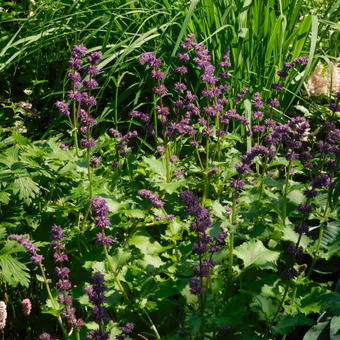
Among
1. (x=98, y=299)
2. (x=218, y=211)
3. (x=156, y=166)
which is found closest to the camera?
(x=98, y=299)

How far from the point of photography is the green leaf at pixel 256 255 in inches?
80.7

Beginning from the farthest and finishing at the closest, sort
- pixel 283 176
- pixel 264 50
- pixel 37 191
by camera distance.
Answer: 1. pixel 264 50
2. pixel 283 176
3. pixel 37 191

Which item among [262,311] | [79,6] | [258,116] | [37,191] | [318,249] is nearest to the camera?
[262,311]

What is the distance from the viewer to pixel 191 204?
1.66 m

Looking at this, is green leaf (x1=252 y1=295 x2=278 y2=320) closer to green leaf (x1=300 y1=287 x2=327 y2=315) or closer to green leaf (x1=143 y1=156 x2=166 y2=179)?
green leaf (x1=300 y1=287 x2=327 y2=315)

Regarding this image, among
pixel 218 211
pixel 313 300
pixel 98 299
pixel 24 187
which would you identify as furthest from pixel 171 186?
pixel 98 299

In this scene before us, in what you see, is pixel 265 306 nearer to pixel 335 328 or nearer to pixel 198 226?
pixel 335 328

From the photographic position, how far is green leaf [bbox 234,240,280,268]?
205 cm

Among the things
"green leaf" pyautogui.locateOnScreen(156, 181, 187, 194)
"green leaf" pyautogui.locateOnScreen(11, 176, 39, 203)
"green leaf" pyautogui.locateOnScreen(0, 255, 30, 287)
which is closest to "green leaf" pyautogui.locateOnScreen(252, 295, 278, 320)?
"green leaf" pyautogui.locateOnScreen(156, 181, 187, 194)

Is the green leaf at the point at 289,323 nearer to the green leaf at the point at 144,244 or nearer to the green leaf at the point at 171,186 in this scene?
the green leaf at the point at 144,244

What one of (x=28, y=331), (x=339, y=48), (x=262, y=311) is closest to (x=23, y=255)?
(x=28, y=331)

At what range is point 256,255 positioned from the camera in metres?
2.09

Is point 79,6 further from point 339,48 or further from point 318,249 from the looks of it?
point 318,249

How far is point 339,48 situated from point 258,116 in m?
1.98
